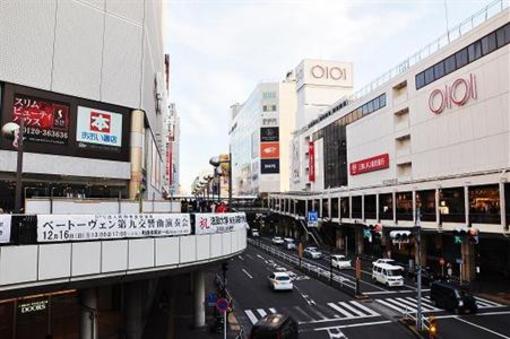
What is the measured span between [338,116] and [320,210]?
1657cm

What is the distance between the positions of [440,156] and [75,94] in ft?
113

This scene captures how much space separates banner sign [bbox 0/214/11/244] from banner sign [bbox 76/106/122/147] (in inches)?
699

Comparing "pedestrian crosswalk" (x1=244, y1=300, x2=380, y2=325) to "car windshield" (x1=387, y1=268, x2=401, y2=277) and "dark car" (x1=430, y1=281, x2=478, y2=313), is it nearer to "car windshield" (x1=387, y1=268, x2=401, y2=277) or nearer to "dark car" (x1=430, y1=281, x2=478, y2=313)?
"dark car" (x1=430, y1=281, x2=478, y2=313)

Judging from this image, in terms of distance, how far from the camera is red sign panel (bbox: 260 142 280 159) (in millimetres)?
124312

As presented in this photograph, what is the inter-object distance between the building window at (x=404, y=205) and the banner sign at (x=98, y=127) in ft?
104

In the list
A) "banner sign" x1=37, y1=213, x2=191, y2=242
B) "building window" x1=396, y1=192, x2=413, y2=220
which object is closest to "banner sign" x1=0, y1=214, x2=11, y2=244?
"banner sign" x1=37, y1=213, x2=191, y2=242

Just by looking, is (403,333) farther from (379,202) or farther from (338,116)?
(338,116)

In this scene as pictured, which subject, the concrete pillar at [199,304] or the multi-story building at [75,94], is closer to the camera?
the multi-story building at [75,94]

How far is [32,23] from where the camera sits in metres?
24.1

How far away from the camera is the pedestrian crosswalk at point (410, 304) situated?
28.6 m

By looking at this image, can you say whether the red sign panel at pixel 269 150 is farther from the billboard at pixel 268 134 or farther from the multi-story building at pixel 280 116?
the billboard at pixel 268 134

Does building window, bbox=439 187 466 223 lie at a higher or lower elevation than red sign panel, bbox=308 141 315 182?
lower

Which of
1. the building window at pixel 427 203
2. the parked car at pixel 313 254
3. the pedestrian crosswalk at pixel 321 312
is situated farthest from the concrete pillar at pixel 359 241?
the pedestrian crosswalk at pixel 321 312

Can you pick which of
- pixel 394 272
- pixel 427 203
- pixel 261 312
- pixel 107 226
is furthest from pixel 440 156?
pixel 107 226
